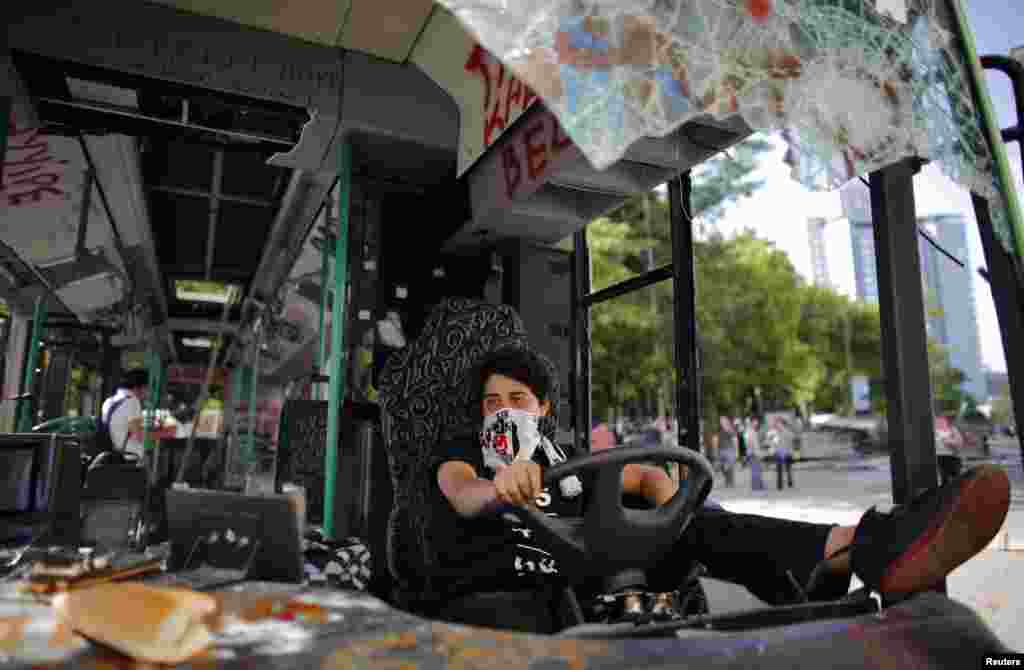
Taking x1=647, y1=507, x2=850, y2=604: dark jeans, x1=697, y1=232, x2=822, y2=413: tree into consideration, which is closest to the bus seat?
x1=647, y1=507, x2=850, y2=604: dark jeans

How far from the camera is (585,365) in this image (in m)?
3.82

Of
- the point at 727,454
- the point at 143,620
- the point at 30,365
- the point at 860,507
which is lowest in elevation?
the point at 860,507

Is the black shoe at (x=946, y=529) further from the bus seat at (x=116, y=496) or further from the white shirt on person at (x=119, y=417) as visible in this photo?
the white shirt on person at (x=119, y=417)

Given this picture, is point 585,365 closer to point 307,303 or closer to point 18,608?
point 18,608

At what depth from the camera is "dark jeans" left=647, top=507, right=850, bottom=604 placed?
1.62 m

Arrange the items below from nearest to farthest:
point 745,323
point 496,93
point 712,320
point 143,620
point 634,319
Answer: point 143,620 < point 496,93 < point 634,319 < point 712,320 < point 745,323

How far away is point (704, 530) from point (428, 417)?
113cm

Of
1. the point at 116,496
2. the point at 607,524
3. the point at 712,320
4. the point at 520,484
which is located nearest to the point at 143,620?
the point at 520,484

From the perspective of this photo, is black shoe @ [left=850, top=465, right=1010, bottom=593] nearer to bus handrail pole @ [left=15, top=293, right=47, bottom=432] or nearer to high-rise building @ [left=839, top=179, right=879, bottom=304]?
high-rise building @ [left=839, top=179, right=879, bottom=304]

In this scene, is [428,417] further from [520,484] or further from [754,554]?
[754,554]

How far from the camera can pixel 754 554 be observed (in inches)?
68.6

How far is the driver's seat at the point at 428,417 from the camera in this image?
2090 millimetres

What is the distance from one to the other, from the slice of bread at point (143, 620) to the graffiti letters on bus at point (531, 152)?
262 centimetres

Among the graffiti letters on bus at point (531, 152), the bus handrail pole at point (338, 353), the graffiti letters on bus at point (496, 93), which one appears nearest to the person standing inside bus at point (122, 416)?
the bus handrail pole at point (338, 353)
